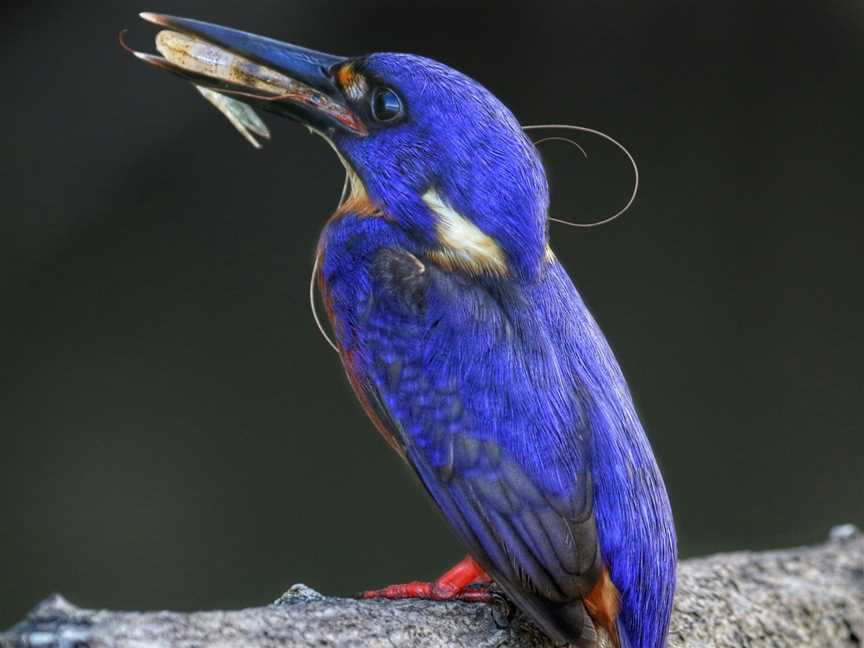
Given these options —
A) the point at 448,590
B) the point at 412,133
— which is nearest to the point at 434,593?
the point at 448,590

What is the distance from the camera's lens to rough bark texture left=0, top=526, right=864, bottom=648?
1442 mm

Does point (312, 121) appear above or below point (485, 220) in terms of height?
above

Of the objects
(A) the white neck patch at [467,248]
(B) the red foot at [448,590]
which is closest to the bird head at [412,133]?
(A) the white neck patch at [467,248]

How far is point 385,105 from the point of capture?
1.77 meters

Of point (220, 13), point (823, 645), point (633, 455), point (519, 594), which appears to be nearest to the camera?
point (519, 594)

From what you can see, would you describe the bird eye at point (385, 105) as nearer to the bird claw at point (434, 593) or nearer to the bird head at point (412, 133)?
the bird head at point (412, 133)

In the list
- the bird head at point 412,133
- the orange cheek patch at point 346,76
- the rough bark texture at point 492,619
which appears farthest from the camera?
the orange cheek patch at point 346,76

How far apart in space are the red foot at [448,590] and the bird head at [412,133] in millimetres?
399

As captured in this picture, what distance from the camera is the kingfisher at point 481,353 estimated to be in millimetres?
1576

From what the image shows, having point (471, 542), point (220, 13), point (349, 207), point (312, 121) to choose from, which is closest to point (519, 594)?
point (471, 542)

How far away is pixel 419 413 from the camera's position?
64.7 inches

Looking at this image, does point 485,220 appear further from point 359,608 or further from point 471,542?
point 359,608

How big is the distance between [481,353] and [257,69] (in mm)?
562

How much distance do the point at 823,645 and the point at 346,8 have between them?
187cm
